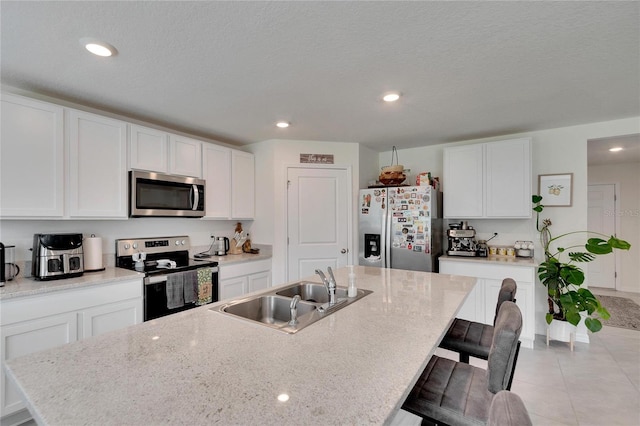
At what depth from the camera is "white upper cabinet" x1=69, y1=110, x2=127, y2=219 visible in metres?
2.35

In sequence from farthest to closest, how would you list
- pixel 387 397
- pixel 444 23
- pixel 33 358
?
pixel 444 23, pixel 33 358, pixel 387 397

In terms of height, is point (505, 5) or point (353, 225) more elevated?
point (505, 5)

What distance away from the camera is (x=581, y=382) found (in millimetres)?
2428

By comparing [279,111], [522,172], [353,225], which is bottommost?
[353,225]

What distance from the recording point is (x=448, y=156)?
11.9 ft

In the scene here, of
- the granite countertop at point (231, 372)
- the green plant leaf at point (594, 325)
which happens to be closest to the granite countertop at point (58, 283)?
the granite countertop at point (231, 372)

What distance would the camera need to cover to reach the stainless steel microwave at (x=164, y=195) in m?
2.70

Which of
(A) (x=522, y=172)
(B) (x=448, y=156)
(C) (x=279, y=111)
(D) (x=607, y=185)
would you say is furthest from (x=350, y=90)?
(D) (x=607, y=185)

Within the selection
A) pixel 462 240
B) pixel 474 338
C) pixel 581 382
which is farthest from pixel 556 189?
pixel 474 338

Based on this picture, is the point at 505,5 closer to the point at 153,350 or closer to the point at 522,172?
the point at 153,350

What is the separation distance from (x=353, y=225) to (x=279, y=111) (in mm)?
1751

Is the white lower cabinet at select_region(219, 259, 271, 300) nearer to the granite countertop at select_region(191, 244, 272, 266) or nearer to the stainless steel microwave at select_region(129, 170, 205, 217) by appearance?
the granite countertop at select_region(191, 244, 272, 266)

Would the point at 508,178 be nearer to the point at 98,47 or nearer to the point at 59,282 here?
the point at 98,47

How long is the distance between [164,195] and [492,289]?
3.50 meters
